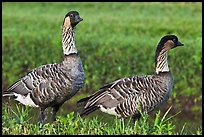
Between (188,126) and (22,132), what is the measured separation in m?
6.63

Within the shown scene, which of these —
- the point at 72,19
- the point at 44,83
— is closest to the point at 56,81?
the point at 44,83

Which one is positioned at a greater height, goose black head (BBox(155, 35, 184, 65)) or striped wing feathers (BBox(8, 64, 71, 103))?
goose black head (BBox(155, 35, 184, 65))

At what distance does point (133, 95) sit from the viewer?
9.47m

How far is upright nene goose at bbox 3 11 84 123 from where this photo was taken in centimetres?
945

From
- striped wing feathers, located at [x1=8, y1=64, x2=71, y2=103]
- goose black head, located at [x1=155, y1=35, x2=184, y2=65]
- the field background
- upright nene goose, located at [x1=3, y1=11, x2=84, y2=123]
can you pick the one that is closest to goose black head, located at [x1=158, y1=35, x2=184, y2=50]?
goose black head, located at [x1=155, y1=35, x2=184, y2=65]

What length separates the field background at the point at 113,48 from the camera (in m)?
15.2

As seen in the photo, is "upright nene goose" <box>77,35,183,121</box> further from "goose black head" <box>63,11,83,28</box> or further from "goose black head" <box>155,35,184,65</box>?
"goose black head" <box>63,11,83,28</box>

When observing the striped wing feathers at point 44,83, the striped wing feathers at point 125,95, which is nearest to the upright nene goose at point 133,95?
the striped wing feathers at point 125,95

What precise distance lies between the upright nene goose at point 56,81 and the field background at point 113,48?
3.36 ft

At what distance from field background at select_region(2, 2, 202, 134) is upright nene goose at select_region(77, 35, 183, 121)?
66.1 inches

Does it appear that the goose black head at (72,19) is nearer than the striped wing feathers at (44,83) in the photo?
No

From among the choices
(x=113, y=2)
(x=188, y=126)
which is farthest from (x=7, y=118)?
(x=113, y=2)

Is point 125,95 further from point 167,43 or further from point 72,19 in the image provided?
point 72,19

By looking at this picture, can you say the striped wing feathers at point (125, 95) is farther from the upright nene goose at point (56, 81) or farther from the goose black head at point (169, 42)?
the goose black head at point (169, 42)
